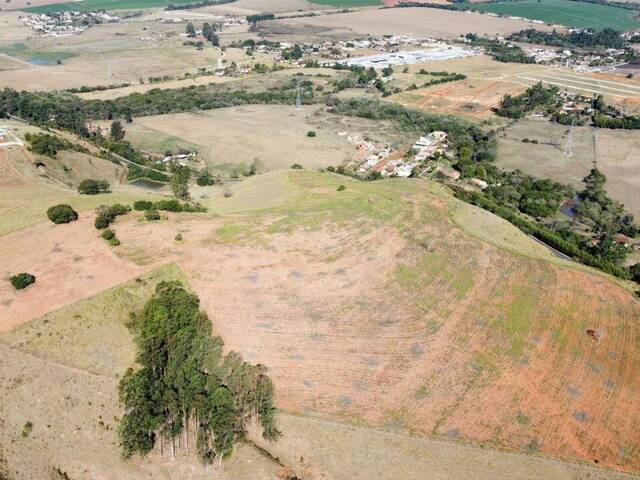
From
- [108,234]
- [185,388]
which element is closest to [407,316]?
[185,388]

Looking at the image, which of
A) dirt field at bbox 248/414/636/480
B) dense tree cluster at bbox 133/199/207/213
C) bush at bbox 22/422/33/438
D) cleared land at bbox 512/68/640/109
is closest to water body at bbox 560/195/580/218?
dirt field at bbox 248/414/636/480

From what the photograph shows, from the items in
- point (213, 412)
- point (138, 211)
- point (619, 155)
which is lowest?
point (619, 155)

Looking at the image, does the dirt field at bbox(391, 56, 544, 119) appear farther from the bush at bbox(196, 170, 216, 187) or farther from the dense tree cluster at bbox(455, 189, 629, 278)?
the bush at bbox(196, 170, 216, 187)

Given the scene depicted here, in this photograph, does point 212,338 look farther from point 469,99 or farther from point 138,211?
point 469,99

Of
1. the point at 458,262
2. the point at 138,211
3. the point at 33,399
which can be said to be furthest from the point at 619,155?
the point at 33,399

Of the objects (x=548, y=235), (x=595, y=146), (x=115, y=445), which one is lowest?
(x=595, y=146)

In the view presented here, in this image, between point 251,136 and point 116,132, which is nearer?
point 116,132

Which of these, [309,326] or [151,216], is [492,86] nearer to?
[151,216]

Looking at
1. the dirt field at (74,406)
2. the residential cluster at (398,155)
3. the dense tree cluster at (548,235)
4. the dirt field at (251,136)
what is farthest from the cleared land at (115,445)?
the residential cluster at (398,155)
